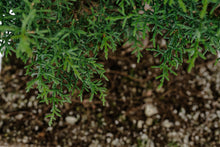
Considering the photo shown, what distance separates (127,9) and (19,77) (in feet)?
5.22

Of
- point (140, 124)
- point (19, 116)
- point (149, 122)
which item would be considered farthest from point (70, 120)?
point (149, 122)

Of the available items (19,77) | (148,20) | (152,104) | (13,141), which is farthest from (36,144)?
(148,20)

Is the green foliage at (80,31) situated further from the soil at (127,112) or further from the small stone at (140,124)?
the small stone at (140,124)

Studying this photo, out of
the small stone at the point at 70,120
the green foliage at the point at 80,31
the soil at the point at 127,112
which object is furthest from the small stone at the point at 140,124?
the green foliage at the point at 80,31

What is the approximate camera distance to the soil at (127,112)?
1857mm

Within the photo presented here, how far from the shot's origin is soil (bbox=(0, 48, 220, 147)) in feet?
6.09

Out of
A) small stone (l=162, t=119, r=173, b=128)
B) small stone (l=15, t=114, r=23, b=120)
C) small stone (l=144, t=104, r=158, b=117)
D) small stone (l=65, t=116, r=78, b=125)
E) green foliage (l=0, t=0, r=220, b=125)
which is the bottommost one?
small stone (l=162, t=119, r=173, b=128)

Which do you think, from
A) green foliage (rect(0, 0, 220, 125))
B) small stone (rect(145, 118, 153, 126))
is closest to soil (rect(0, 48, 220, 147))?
small stone (rect(145, 118, 153, 126))

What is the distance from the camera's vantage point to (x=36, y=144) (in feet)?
5.96

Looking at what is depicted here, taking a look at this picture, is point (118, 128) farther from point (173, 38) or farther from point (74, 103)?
point (173, 38)

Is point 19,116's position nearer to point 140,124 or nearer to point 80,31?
point 140,124

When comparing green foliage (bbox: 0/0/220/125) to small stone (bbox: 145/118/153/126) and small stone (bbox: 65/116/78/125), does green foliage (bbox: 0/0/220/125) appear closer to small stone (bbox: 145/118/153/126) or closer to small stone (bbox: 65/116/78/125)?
small stone (bbox: 65/116/78/125)

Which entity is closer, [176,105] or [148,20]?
[148,20]

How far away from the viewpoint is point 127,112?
195cm
